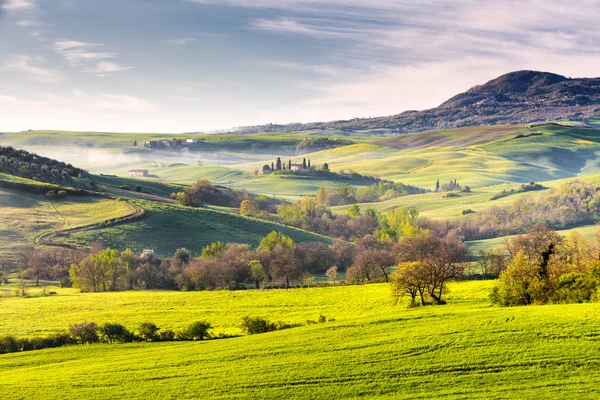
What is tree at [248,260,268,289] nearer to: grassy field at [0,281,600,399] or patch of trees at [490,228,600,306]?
grassy field at [0,281,600,399]

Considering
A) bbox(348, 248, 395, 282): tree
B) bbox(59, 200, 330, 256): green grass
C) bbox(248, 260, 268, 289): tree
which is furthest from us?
bbox(59, 200, 330, 256): green grass

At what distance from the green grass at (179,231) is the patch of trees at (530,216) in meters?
46.9

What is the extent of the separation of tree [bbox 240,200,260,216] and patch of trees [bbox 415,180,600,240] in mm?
46577

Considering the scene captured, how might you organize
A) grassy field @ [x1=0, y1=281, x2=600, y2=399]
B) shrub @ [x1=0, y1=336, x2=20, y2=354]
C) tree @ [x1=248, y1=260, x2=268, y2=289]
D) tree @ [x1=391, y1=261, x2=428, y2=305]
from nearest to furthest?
1. grassy field @ [x1=0, y1=281, x2=600, y2=399]
2. shrub @ [x1=0, y1=336, x2=20, y2=354]
3. tree @ [x1=391, y1=261, x2=428, y2=305]
4. tree @ [x1=248, y1=260, x2=268, y2=289]

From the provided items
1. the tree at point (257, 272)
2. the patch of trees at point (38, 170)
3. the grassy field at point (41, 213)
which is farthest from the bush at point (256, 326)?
the patch of trees at point (38, 170)

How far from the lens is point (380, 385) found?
38.2m

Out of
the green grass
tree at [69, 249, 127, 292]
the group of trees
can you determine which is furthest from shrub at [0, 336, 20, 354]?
the green grass

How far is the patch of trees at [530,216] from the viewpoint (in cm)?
16775

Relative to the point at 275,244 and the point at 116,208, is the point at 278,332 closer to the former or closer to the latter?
the point at 275,244

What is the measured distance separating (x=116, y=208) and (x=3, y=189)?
28379 millimetres

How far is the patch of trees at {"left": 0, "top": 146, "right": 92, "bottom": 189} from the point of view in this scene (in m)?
167

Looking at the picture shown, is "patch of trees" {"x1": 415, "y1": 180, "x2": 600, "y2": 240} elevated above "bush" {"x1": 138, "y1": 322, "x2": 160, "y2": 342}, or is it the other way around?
"bush" {"x1": 138, "y1": 322, "x2": 160, "y2": 342}

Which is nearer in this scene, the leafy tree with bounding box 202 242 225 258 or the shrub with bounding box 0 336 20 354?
the shrub with bounding box 0 336 20 354

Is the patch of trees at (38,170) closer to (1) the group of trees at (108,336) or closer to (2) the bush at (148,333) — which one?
(1) the group of trees at (108,336)
